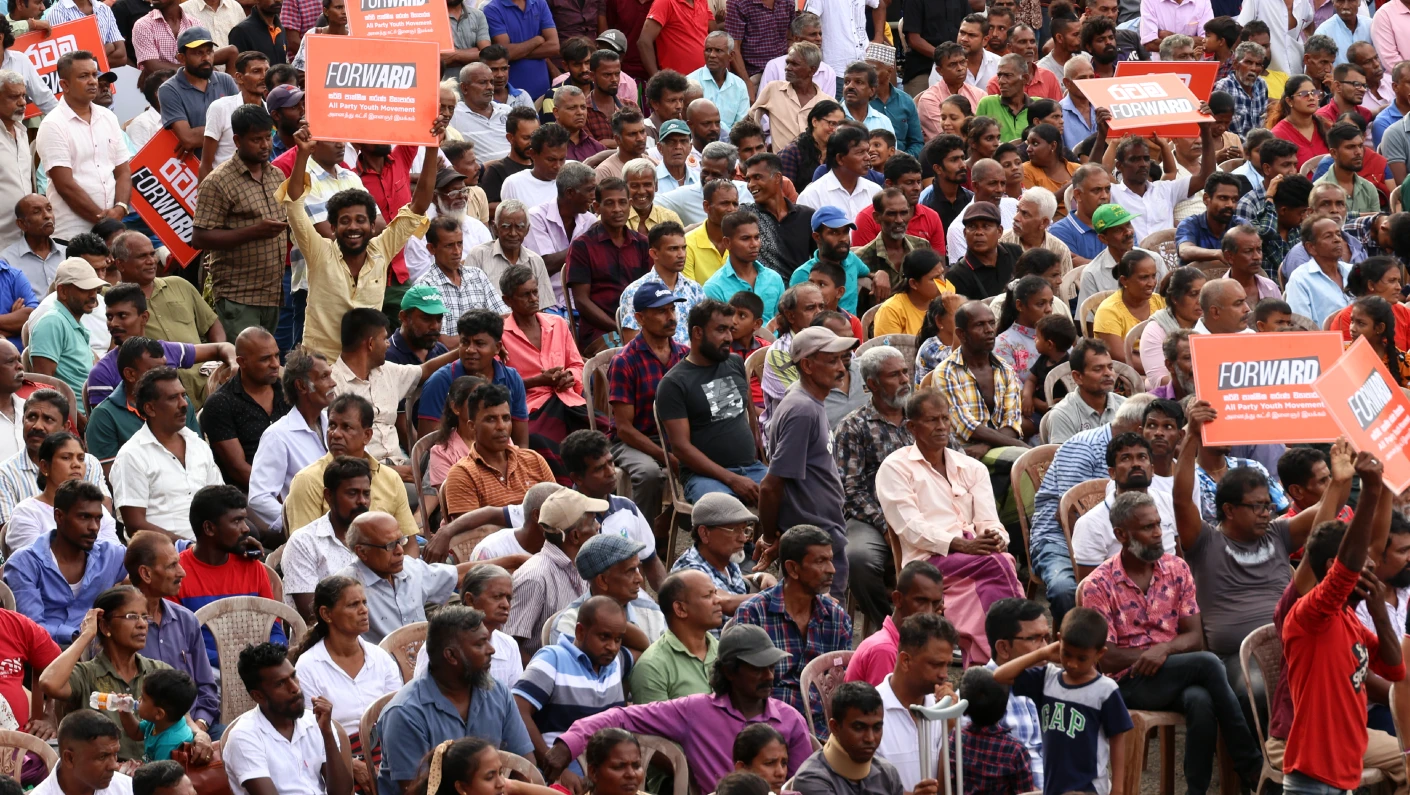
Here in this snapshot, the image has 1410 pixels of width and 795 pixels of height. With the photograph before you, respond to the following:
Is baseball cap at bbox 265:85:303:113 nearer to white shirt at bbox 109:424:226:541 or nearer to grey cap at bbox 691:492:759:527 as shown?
white shirt at bbox 109:424:226:541

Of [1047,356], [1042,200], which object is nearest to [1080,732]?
[1047,356]

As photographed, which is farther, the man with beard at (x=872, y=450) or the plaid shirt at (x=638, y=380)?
the plaid shirt at (x=638, y=380)

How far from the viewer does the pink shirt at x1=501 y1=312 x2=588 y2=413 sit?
36.4 ft

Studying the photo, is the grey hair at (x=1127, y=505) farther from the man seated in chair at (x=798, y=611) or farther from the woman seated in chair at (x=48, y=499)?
the woman seated in chair at (x=48, y=499)

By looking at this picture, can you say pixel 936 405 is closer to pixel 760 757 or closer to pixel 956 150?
pixel 760 757

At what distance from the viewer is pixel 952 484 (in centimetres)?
938

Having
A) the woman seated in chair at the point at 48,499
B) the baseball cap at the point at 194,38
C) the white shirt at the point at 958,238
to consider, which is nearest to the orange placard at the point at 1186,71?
the white shirt at the point at 958,238

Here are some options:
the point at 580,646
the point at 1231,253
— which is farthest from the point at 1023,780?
the point at 1231,253

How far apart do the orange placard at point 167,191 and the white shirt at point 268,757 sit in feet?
17.7

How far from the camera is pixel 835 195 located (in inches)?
537

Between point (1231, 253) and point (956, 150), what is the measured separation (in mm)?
2303

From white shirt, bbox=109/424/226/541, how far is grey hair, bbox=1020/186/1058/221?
571 cm

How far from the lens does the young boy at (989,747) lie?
766 cm

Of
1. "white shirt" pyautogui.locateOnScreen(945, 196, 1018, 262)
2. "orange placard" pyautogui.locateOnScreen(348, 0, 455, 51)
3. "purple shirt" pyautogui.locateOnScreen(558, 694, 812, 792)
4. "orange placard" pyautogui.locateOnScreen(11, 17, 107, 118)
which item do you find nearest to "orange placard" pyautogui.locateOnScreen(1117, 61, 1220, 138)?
"white shirt" pyautogui.locateOnScreen(945, 196, 1018, 262)
